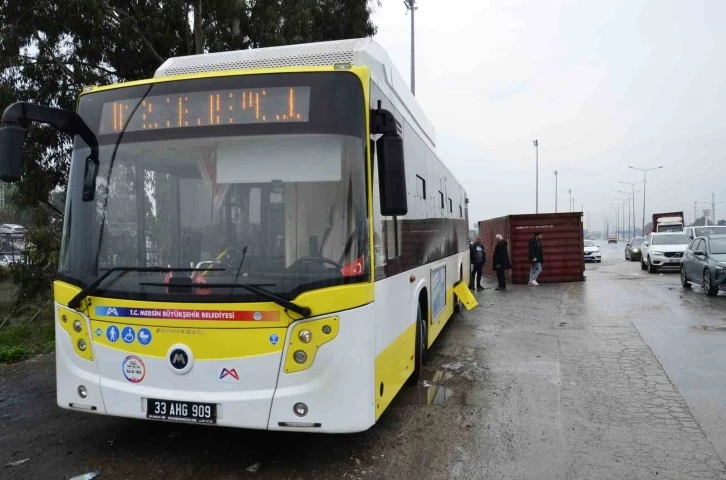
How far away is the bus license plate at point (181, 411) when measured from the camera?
3977mm

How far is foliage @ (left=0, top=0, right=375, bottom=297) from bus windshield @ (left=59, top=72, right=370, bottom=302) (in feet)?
24.6

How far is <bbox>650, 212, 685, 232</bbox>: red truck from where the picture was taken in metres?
35.4

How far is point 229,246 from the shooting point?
13.4 ft

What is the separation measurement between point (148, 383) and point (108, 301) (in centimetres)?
68

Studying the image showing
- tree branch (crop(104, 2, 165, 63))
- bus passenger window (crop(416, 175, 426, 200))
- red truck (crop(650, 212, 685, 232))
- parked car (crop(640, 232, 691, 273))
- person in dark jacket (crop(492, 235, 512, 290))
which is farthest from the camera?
red truck (crop(650, 212, 685, 232))

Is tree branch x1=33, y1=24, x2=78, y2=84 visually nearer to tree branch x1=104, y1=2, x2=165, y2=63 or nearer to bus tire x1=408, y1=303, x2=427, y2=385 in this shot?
tree branch x1=104, y1=2, x2=165, y2=63

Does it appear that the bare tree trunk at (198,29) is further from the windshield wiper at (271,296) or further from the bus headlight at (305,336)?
the bus headlight at (305,336)

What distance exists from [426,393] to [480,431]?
127cm

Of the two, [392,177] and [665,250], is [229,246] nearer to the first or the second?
[392,177]

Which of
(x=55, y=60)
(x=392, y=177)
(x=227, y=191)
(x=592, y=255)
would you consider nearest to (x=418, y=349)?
(x=392, y=177)

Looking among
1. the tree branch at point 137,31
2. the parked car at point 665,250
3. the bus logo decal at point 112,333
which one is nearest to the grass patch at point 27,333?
the bus logo decal at point 112,333

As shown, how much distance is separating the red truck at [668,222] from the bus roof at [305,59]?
3477 centimetres

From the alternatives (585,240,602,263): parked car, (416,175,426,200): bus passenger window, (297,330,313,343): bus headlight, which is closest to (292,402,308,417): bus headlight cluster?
(297,330,313,343): bus headlight

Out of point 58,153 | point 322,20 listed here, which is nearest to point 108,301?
point 58,153
